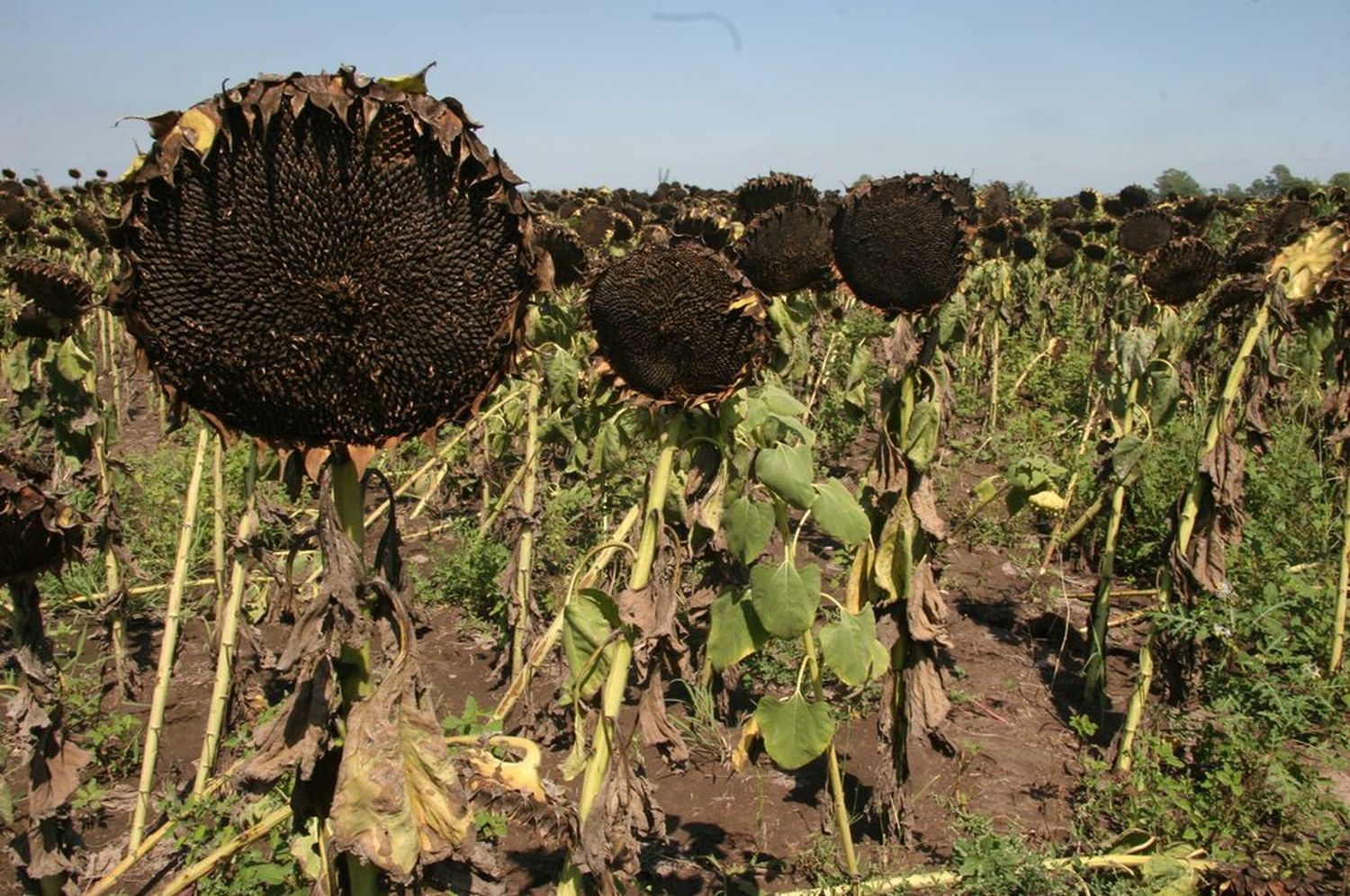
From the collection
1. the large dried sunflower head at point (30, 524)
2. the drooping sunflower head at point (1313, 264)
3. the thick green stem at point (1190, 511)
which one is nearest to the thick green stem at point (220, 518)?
the large dried sunflower head at point (30, 524)

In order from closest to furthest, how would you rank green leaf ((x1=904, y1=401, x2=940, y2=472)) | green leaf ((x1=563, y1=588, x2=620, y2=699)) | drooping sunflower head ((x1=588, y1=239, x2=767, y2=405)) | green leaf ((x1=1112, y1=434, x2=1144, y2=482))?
green leaf ((x1=563, y1=588, x2=620, y2=699)) → drooping sunflower head ((x1=588, y1=239, x2=767, y2=405)) → green leaf ((x1=904, y1=401, x2=940, y2=472)) → green leaf ((x1=1112, y1=434, x2=1144, y2=482))

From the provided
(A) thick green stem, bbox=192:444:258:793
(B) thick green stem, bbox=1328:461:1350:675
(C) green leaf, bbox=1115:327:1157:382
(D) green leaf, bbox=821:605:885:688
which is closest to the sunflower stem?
(D) green leaf, bbox=821:605:885:688

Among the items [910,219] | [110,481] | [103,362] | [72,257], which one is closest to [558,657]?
[110,481]

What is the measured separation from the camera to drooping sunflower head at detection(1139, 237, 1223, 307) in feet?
15.5

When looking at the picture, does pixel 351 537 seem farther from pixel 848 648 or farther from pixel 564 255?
pixel 564 255

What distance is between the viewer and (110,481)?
4.26 m

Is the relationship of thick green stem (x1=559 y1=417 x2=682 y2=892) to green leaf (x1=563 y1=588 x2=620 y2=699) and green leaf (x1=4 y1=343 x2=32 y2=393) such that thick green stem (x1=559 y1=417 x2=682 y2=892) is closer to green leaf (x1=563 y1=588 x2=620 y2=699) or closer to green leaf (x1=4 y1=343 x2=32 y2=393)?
green leaf (x1=563 y1=588 x2=620 y2=699)

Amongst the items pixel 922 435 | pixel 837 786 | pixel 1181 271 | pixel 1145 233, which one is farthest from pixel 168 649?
pixel 1145 233

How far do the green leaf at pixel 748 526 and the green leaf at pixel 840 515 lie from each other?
120 mm

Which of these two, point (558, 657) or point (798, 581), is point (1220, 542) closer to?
point (798, 581)

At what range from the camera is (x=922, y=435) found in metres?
3.29

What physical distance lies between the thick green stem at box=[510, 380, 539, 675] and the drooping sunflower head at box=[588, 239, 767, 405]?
192 cm

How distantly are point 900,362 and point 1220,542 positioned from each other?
1.52m

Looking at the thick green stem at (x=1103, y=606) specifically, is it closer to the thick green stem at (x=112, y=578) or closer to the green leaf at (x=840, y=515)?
the green leaf at (x=840, y=515)
